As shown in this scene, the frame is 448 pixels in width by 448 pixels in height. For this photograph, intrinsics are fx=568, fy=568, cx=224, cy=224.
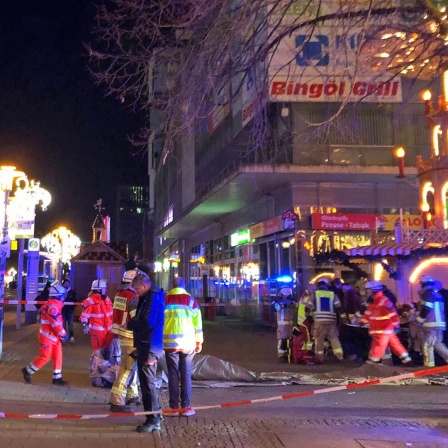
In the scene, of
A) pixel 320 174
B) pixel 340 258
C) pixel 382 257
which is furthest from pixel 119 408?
pixel 320 174

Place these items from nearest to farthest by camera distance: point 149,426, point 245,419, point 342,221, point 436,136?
point 149,426, point 245,419, point 436,136, point 342,221

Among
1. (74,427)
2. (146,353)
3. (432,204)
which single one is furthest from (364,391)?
(432,204)

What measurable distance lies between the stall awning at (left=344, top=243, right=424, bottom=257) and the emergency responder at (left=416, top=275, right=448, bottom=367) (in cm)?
239

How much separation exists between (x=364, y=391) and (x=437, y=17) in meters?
5.48

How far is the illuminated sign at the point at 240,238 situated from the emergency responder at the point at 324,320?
13598 millimetres

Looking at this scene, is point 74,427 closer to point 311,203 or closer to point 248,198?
point 311,203

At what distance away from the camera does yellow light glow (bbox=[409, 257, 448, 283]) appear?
42.7 ft

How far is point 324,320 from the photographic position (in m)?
11.3

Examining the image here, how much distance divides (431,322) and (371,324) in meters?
1.04

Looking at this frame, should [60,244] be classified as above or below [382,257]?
above

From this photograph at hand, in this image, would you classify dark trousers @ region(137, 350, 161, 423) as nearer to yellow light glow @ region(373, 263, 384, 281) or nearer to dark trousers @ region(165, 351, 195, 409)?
dark trousers @ region(165, 351, 195, 409)

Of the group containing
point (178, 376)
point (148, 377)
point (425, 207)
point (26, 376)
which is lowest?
point (26, 376)

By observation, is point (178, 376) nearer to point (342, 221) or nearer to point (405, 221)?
point (342, 221)

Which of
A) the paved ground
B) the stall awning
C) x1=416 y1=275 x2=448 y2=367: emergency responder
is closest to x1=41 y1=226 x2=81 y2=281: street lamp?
the stall awning
